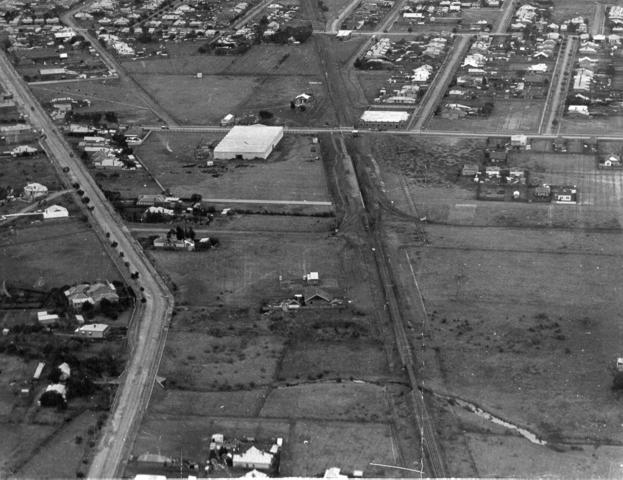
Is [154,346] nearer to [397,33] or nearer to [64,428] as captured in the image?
[64,428]

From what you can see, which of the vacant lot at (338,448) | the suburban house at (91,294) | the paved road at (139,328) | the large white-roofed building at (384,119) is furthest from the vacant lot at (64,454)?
→ the large white-roofed building at (384,119)

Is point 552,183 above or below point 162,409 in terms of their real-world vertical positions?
below

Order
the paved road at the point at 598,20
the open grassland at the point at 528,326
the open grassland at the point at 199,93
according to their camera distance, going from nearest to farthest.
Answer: the open grassland at the point at 528,326 < the open grassland at the point at 199,93 < the paved road at the point at 598,20

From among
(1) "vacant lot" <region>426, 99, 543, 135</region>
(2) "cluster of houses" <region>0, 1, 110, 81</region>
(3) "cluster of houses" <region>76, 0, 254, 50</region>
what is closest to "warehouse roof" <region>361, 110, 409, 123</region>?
(1) "vacant lot" <region>426, 99, 543, 135</region>

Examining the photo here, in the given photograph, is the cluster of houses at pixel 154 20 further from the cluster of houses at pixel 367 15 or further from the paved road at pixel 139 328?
the paved road at pixel 139 328

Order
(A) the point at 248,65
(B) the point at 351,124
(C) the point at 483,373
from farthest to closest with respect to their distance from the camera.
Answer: (A) the point at 248,65, (B) the point at 351,124, (C) the point at 483,373

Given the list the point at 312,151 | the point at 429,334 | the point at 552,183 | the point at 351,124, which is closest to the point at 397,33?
the point at 351,124

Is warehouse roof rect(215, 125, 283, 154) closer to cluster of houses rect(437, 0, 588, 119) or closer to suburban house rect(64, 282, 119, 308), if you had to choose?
cluster of houses rect(437, 0, 588, 119)
